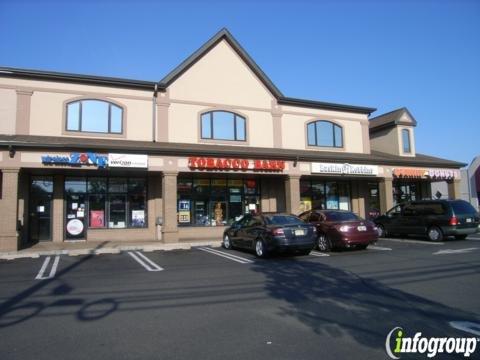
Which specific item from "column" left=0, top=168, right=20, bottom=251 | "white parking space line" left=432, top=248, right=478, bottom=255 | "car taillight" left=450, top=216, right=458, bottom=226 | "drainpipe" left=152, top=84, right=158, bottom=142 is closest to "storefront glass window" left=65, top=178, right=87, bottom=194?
"column" left=0, top=168, right=20, bottom=251

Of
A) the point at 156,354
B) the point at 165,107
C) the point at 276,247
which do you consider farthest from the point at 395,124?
the point at 156,354

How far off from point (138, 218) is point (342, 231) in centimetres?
1059

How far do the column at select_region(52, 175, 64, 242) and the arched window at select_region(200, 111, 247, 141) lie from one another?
732cm

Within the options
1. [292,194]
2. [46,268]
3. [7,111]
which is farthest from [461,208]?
[7,111]

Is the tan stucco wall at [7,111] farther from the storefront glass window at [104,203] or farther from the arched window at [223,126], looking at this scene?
the arched window at [223,126]

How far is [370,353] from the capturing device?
15.7 ft

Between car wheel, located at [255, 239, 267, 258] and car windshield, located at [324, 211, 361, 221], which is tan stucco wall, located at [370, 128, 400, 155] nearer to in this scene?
car windshield, located at [324, 211, 361, 221]

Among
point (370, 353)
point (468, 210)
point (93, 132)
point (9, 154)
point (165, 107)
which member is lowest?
point (370, 353)

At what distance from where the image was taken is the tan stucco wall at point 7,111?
17750mm

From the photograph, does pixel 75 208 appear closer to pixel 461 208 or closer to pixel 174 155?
pixel 174 155

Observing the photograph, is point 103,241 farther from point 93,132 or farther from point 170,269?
point 170,269

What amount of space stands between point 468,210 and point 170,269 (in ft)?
42.5

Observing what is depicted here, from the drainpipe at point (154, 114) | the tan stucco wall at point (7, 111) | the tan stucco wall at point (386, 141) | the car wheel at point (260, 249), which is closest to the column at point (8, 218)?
the tan stucco wall at point (7, 111)

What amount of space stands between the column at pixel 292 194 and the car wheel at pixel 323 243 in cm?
522
